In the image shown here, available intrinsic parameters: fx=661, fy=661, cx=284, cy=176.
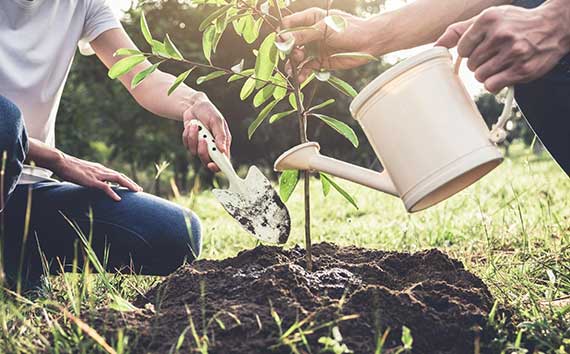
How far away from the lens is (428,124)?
140 cm

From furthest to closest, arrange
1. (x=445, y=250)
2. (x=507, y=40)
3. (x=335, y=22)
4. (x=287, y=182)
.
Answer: (x=445, y=250) < (x=287, y=182) < (x=335, y=22) < (x=507, y=40)

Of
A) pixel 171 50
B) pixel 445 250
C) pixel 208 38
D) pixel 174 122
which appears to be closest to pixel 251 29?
pixel 208 38

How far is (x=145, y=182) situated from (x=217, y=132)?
12.2 metres

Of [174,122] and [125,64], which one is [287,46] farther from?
[174,122]

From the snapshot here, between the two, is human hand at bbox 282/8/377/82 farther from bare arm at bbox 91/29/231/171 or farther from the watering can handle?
the watering can handle

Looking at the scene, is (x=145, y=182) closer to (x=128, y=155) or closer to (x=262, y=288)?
(x=128, y=155)

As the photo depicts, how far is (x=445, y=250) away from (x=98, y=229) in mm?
1342

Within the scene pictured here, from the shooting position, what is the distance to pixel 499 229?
2.89m

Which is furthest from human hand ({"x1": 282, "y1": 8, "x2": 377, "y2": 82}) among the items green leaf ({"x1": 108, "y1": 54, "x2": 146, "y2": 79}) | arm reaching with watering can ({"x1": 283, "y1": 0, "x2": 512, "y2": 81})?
green leaf ({"x1": 108, "y1": 54, "x2": 146, "y2": 79})

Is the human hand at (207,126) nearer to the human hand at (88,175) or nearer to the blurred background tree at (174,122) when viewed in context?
the human hand at (88,175)

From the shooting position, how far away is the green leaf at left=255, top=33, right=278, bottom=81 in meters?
1.62

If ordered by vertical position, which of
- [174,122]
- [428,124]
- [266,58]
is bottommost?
[174,122]

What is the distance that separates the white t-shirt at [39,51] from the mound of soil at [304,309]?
0.94m

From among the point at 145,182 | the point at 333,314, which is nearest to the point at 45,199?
the point at 333,314
